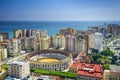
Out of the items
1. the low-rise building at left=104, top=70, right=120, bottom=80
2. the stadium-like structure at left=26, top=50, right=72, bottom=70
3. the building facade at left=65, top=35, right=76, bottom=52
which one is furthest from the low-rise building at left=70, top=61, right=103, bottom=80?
the building facade at left=65, top=35, right=76, bottom=52

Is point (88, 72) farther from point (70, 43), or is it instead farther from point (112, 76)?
point (70, 43)

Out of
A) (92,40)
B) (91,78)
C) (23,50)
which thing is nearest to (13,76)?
(91,78)

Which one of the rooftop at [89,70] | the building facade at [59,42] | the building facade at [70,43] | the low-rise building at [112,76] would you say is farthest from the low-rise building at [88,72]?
the building facade at [59,42]

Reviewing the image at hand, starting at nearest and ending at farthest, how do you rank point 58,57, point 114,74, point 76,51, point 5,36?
point 114,74 < point 58,57 < point 76,51 < point 5,36

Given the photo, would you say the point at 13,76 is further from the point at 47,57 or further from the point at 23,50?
the point at 23,50

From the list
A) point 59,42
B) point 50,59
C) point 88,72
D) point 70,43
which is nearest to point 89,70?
point 88,72

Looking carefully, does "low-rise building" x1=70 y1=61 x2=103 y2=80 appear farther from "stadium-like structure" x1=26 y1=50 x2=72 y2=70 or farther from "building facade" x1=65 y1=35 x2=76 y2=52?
"building facade" x1=65 y1=35 x2=76 y2=52

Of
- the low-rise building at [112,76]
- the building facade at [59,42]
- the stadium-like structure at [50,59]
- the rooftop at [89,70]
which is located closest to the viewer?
the low-rise building at [112,76]

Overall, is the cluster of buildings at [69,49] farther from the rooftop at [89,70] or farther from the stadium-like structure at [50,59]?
the stadium-like structure at [50,59]
